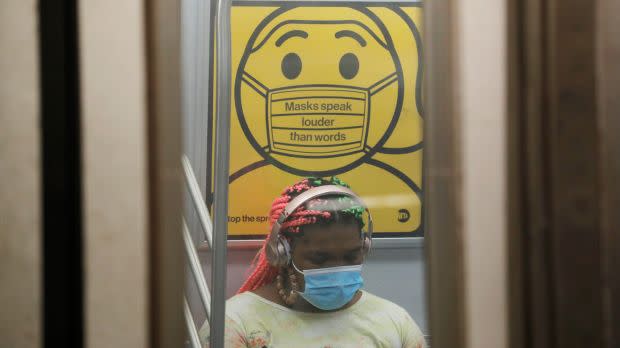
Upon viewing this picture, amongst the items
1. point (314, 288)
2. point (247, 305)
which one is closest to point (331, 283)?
point (314, 288)

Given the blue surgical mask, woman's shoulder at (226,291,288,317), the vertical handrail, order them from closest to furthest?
the vertical handrail
the blue surgical mask
woman's shoulder at (226,291,288,317)

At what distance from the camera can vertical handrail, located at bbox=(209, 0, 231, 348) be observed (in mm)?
1624

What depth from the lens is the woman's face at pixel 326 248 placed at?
1.89m

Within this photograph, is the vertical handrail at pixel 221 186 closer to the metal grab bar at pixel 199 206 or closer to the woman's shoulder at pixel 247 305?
the metal grab bar at pixel 199 206

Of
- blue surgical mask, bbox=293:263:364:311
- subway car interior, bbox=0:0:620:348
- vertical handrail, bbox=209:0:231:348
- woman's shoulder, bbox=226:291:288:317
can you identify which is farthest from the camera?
woman's shoulder, bbox=226:291:288:317
